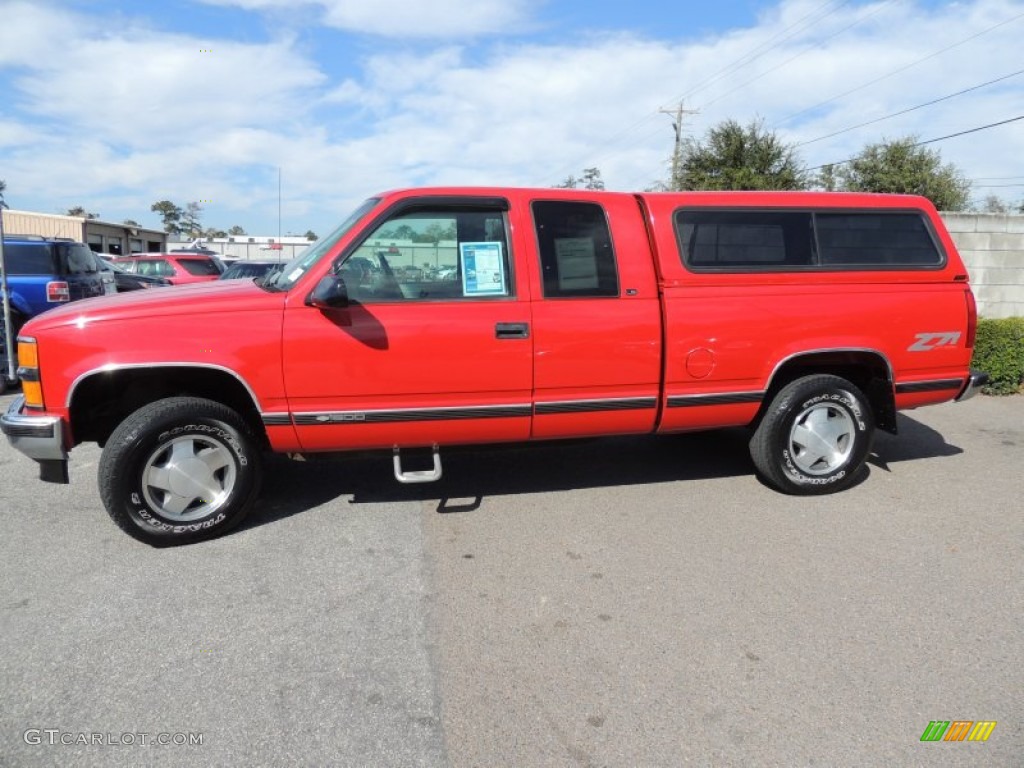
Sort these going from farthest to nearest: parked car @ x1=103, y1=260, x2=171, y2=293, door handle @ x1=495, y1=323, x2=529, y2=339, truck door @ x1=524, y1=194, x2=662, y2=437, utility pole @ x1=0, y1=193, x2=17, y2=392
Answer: parked car @ x1=103, y1=260, x2=171, y2=293 → utility pole @ x1=0, y1=193, x2=17, y2=392 → truck door @ x1=524, y1=194, x2=662, y2=437 → door handle @ x1=495, y1=323, x2=529, y2=339

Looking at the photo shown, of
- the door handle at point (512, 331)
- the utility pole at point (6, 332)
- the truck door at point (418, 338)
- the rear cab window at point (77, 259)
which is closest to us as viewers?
the truck door at point (418, 338)

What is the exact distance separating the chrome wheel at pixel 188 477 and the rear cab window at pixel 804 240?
2965 millimetres

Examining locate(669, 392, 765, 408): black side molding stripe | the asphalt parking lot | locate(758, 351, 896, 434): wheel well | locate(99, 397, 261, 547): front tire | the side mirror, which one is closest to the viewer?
the asphalt parking lot

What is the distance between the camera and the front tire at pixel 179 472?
355 centimetres

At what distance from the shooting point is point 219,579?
3.35 m

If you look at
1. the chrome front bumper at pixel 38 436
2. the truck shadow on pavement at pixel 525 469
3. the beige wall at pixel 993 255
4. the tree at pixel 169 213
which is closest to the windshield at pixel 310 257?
the truck shadow on pavement at pixel 525 469

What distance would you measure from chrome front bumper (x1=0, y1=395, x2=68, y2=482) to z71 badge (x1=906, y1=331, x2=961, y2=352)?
16.8 feet

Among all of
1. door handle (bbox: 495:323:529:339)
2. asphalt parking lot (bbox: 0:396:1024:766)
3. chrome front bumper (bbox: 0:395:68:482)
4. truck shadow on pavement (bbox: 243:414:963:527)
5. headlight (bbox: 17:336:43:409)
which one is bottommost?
asphalt parking lot (bbox: 0:396:1024:766)

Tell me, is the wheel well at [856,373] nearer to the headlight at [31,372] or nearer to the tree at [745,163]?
the headlight at [31,372]

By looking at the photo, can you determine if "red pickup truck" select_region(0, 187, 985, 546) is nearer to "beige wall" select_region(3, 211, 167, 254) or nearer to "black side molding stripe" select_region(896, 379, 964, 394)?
"black side molding stripe" select_region(896, 379, 964, 394)

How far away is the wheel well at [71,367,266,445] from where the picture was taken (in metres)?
3.66

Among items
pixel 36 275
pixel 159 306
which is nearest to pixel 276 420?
pixel 159 306

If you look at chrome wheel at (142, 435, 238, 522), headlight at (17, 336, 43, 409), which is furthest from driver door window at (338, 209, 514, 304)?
headlight at (17, 336, 43, 409)

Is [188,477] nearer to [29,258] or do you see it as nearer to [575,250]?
A: [575,250]
